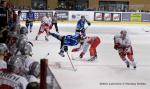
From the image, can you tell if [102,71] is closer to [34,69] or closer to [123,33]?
[123,33]

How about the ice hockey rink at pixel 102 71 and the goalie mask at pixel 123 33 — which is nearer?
the ice hockey rink at pixel 102 71

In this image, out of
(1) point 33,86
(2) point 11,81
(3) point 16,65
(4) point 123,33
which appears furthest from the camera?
(4) point 123,33

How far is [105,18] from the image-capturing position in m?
33.4

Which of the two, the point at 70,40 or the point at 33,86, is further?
the point at 70,40

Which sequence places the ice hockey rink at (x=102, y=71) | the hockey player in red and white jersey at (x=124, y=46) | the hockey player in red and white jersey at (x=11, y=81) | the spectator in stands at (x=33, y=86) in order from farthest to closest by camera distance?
the hockey player in red and white jersey at (x=124, y=46)
the ice hockey rink at (x=102, y=71)
the hockey player in red and white jersey at (x=11, y=81)
the spectator in stands at (x=33, y=86)

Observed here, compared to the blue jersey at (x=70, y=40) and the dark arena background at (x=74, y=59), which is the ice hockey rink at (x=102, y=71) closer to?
the dark arena background at (x=74, y=59)

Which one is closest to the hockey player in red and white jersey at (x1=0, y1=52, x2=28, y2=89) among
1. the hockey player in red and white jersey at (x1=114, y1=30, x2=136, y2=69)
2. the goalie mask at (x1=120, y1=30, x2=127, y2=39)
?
the goalie mask at (x1=120, y1=30, x2=127, y2=39)

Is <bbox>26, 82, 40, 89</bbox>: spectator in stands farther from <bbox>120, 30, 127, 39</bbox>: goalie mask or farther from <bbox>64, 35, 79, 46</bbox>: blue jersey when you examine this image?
<bbox>64, 35, 79, 46</bbox>: blue jersey

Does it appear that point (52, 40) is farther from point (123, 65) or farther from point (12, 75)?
point (12, 75)

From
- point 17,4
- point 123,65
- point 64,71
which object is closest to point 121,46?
point 123,65

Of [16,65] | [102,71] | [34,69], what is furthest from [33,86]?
[102,71]

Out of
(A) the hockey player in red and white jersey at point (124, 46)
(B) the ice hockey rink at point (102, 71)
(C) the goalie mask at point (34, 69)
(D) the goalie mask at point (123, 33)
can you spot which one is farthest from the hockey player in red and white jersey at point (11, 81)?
(A) the hockey player in red and white jersey at point (124, 46)

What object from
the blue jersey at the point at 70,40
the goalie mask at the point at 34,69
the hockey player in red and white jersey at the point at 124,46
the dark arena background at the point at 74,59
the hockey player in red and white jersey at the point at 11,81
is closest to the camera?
the hockey player in red and white jersey at the point at 11,81

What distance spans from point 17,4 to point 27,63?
3108cm
